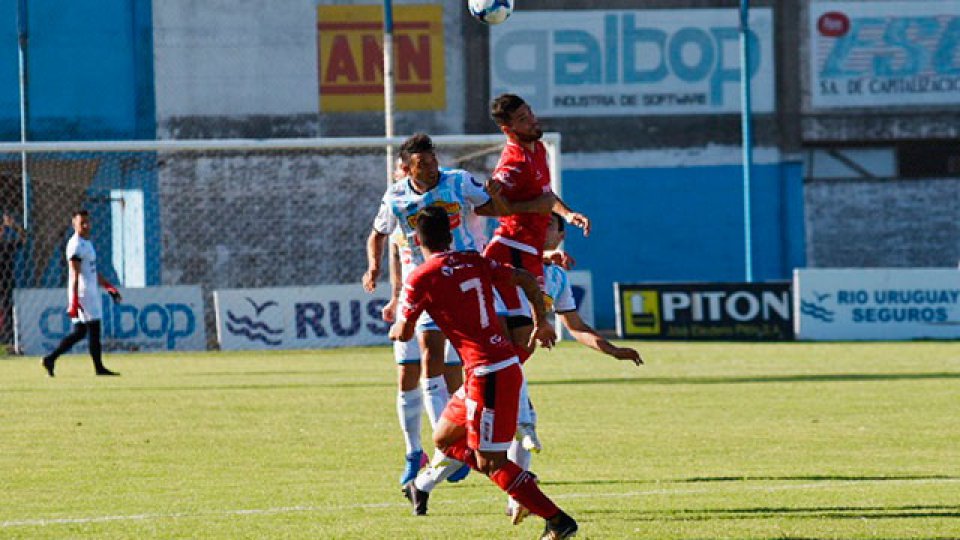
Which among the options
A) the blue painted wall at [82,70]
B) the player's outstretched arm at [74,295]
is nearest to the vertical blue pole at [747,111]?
the blue painted wall at [82,70]

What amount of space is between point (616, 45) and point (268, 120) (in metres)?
8.32

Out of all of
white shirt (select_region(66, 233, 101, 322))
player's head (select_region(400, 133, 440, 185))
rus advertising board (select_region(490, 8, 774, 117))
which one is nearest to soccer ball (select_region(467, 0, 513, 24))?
player's head (select_region(400, 133, 440, 185))

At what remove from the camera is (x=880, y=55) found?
40500 millimetres

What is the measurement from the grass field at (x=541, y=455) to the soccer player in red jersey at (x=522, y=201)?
1.23 meters

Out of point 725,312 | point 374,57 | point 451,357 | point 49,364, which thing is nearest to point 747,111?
point 725,312

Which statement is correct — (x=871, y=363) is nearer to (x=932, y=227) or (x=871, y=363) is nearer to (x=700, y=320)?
(x=700, y=320)

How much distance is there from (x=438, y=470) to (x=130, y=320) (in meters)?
20.4

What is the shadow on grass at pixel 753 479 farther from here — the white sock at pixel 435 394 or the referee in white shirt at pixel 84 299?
the referee in white shirt at pixel 84 299

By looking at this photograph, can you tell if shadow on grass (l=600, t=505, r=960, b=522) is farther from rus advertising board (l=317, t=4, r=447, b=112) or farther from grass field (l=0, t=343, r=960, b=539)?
rus advertising board (l=317, t=4, r=447, b=112)

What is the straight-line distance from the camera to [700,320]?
30.2 metres

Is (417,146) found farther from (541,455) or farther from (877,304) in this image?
(877,304)

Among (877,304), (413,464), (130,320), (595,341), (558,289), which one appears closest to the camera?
(595,341)

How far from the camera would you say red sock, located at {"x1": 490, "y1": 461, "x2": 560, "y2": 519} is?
773 centimetres

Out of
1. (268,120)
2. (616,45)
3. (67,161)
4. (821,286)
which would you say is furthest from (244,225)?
(821,286)
